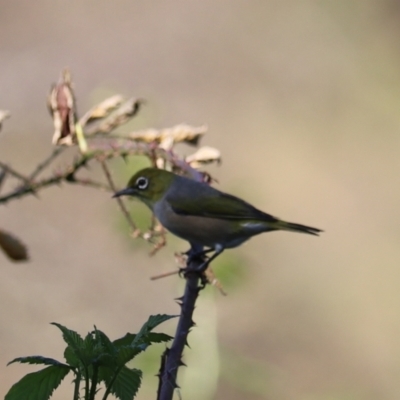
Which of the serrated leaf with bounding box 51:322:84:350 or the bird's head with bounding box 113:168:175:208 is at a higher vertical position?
the bird's head with bounding box 113:168:175:208

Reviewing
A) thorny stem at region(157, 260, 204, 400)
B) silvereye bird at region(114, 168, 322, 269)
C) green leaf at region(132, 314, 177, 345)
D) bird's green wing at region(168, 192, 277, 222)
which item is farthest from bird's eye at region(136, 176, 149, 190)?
green leaf at region(132, 314, 177, 345)

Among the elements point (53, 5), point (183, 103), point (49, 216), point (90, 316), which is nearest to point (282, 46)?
point (183, 103)

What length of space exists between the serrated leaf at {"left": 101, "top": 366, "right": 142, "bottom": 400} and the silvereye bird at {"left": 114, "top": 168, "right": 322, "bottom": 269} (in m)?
1.17

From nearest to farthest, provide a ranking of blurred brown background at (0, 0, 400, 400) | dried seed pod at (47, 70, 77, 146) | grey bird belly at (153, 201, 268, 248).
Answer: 1. dried seed pod at (47, 70, 77, 146)
2. grey bird belly at (153, 201, 268, 248)
3. blurred brown background at (0, 0, 400, 400)

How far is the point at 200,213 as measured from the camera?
2201 mm

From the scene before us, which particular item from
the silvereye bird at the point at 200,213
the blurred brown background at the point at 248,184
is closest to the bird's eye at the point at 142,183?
the silvereye bird at the point at 200,213

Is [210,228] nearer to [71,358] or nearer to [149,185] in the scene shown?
[149,185]

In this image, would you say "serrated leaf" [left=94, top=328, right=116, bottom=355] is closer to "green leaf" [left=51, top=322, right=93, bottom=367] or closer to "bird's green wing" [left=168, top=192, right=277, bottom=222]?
"green leaf" [left=51, top=322, right=93, bottom=367]

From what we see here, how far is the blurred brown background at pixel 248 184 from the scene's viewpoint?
393cm

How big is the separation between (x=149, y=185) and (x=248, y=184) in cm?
226

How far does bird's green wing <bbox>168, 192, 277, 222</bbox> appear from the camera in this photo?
6.97 ft

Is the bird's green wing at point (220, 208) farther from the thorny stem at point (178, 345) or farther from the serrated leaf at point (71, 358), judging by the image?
the serrated leaf at point (71, 358)

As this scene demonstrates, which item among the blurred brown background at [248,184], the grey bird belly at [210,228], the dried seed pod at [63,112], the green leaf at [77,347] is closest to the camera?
the green leaf at [77,347]

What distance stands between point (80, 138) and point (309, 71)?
16.9ft
